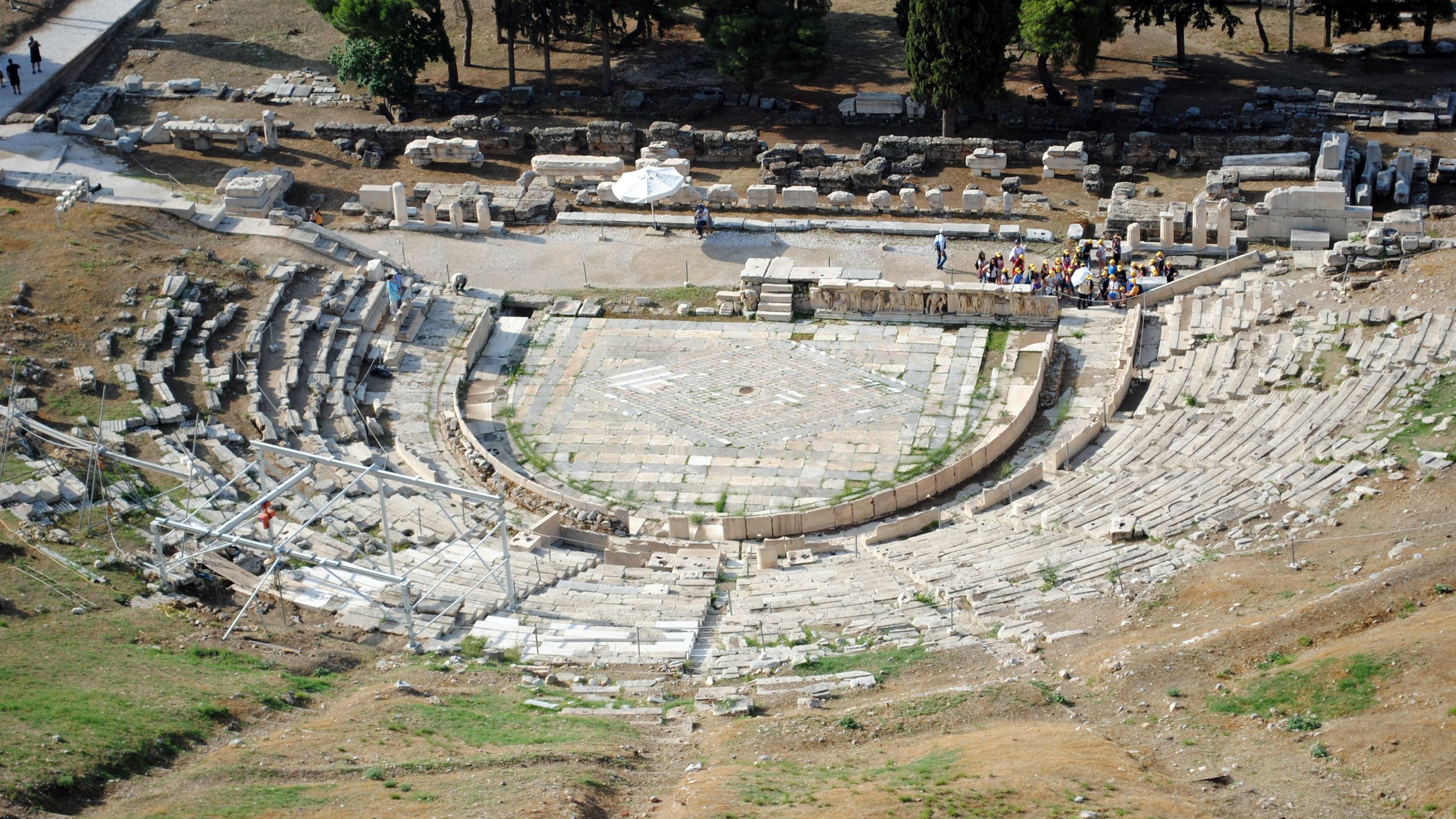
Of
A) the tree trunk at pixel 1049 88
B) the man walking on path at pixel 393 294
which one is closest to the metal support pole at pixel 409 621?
the man walking on path at pixel 393 294

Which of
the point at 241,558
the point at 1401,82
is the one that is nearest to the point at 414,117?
the point at 241,558

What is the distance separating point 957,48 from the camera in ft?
188

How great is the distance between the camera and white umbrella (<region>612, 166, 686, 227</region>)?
53062 mm

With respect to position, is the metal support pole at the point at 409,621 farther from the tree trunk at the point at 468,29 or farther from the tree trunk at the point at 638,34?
the tree trunk at the point at 468,29

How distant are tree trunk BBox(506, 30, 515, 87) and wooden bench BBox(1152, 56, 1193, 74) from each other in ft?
78.1

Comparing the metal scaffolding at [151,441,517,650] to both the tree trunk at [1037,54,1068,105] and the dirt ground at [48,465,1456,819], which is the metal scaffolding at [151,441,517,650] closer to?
the dirt ground at [48,465,1456,819]

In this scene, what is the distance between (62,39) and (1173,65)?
138ft

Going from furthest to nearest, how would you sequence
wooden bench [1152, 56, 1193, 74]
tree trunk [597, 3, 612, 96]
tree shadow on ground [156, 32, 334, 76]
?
1. tree shadow on ground [156, 32, 334, 76]
2. wooden bench [1152, 56, 1193, 74]
3. tree trunk [597, 3, 612, 96]

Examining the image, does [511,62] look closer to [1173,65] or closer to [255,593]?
[1173,65]

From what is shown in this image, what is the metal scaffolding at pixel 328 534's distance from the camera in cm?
3362

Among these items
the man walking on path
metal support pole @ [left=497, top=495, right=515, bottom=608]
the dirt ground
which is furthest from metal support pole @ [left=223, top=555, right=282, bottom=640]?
the man walking on path

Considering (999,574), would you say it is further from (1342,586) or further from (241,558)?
(241,558)

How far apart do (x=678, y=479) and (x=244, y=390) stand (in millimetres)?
10911

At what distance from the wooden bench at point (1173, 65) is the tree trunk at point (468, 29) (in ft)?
84.6
